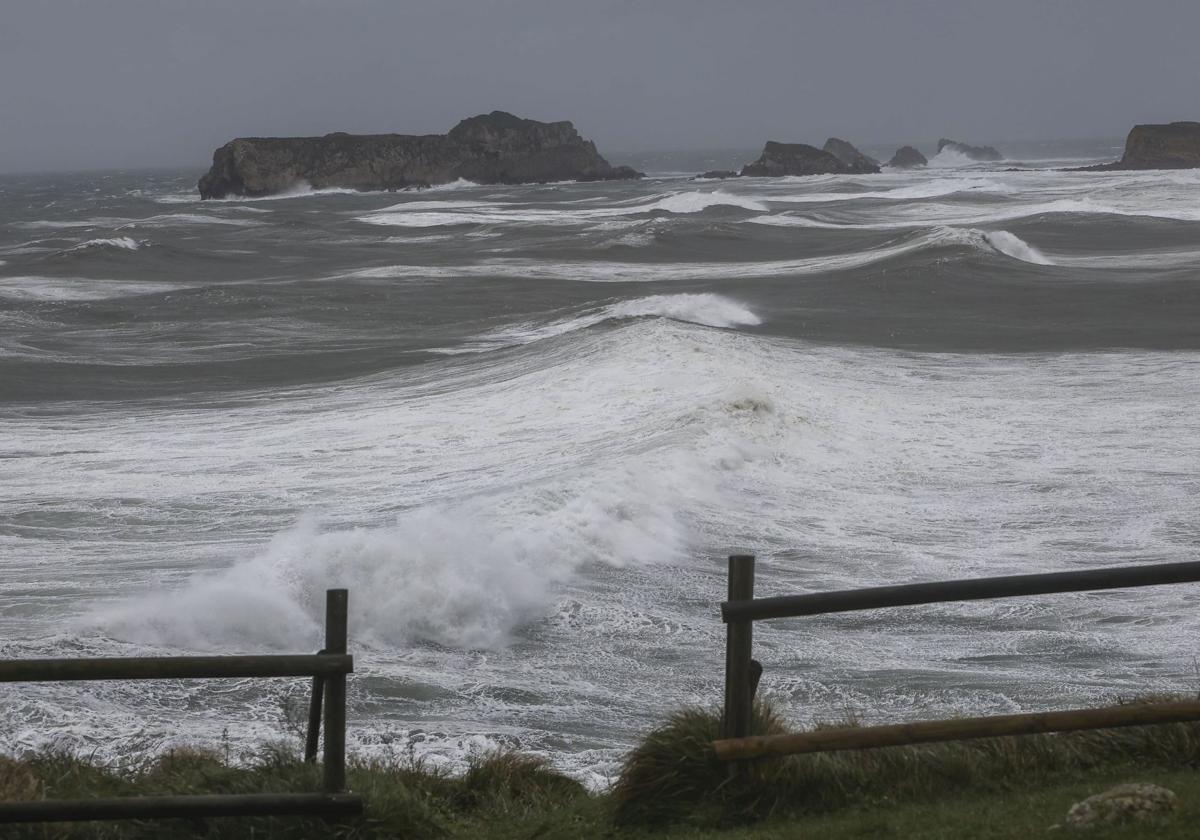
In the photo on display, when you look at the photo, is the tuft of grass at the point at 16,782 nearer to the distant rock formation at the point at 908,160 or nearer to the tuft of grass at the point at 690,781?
the tuft of grass at the point at 690,781

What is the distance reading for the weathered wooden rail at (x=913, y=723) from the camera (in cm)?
518

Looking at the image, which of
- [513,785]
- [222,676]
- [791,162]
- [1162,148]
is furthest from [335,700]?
[791,162]

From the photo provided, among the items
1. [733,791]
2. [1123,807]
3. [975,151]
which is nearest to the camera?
[1123,807]

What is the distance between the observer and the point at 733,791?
5434 millimetres

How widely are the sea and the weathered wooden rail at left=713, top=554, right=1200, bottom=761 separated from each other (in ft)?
4.27

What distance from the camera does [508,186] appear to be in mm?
108625

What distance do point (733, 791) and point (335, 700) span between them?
5.08 ft

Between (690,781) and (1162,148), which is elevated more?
(1162,148)

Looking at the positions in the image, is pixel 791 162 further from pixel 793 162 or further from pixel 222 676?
pixel 222 676

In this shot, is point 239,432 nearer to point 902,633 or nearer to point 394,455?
point 394,455

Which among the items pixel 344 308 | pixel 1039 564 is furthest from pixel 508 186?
pixel 1039 564

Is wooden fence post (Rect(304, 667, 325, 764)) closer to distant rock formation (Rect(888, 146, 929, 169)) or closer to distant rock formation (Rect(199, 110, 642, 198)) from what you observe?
distant rock formation (Rect(199, 110, 642, 198))

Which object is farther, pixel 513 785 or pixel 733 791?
pixel 513 785

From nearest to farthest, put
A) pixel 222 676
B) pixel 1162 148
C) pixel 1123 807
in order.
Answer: pixel 1123 807 < pixel 222 676 < pixel 1162 148
